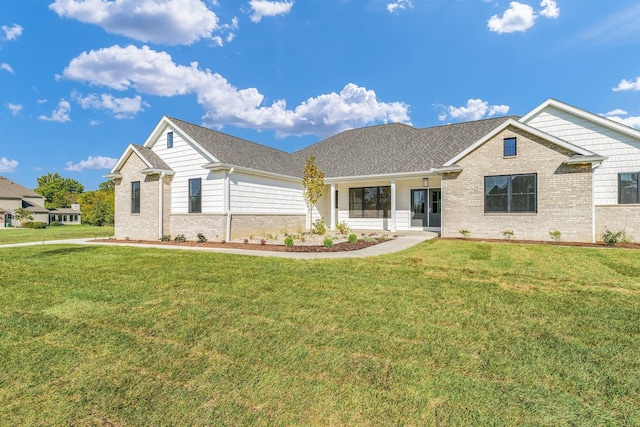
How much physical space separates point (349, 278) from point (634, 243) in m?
12.5

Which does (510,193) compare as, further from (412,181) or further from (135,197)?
(135,197)

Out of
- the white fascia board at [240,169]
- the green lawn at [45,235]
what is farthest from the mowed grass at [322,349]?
the green lawn at [45,235]

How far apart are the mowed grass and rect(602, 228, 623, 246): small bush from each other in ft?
21.8

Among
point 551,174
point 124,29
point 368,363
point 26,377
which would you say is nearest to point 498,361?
point 368,363

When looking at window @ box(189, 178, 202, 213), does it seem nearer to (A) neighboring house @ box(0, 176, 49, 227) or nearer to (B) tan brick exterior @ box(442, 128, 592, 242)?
(B) tan brick exterior @ box(442, 128, 592, 242)

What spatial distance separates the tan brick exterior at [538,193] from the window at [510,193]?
0.17 m

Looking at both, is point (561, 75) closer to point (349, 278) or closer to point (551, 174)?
point (551, 174)

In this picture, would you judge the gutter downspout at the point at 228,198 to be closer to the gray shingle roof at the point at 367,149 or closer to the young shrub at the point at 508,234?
the gray shingle roof at the point at 367,149

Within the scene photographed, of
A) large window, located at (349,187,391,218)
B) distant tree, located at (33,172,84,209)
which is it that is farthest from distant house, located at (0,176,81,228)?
large window, located at (349,187,391,218)

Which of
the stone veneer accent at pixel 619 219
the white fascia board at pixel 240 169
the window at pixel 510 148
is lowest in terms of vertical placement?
the stone veneer accent at pixel 619 219

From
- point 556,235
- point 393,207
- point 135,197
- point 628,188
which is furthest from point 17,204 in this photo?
point 628,188

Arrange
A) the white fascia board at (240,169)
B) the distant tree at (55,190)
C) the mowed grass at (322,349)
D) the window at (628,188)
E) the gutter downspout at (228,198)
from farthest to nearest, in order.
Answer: the distant tree at (55,190), the gutter downspout at (228,198), the white fascia board at (240,169), the window at (628,188), the mowed grass at (322,349)

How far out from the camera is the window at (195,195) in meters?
15.1

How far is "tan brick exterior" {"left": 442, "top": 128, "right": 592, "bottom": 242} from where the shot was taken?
11823mm
